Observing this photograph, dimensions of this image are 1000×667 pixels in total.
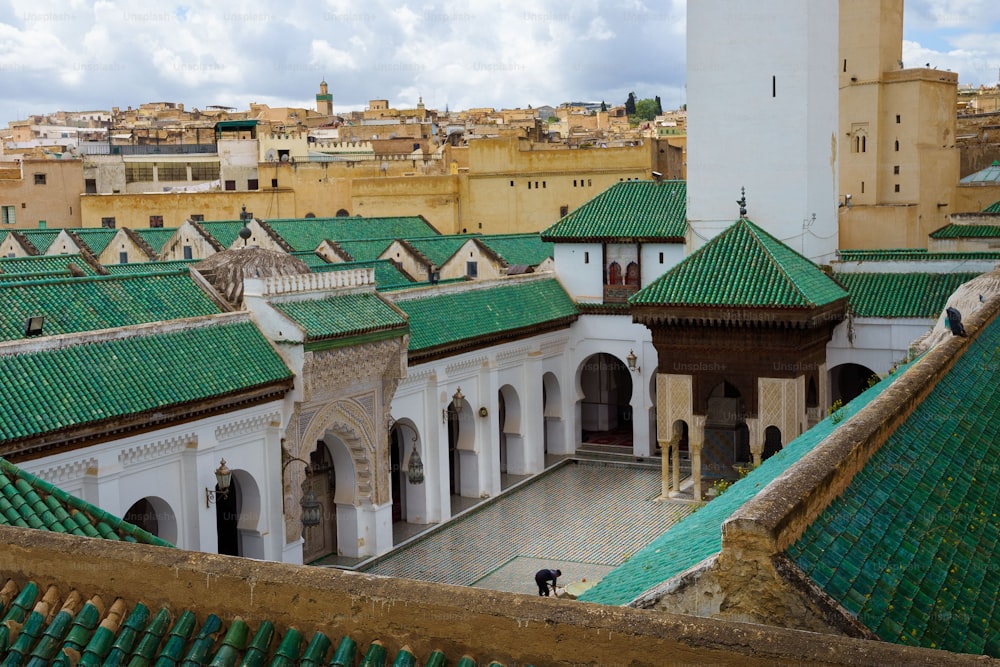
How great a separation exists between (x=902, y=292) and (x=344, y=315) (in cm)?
928

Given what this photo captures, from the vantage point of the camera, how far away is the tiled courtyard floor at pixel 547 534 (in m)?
15.4

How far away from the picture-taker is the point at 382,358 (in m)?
15.8

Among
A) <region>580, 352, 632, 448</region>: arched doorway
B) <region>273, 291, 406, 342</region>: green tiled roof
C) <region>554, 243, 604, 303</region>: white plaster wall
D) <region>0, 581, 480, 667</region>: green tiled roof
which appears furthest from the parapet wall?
<region>580, 352, 632, 448</region>: arched doorway

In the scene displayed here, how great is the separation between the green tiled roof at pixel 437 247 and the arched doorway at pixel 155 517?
12.4m

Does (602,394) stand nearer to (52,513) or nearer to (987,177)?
(987,177)

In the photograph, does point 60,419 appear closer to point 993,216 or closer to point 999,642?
point 999,642

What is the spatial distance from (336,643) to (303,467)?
10.8m

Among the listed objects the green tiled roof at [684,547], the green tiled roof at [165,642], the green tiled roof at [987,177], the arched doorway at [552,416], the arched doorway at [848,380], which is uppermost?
the green tiled roof at [987,177]

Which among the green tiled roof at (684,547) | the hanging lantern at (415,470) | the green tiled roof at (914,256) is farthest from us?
the green tiled roof at (914,256)

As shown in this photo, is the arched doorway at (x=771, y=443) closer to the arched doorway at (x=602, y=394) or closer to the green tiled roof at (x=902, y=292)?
the green tiled roof at (x=902, y=292)

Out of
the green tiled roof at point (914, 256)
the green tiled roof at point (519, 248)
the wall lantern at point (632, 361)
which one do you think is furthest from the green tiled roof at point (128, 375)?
the green tiled roof at point (519, 248)

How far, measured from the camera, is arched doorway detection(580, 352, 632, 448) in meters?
23.3

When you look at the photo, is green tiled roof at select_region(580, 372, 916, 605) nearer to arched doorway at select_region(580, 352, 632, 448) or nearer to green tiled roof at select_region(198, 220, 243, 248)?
arched doorway at select_region(580, 352, 632, 448)

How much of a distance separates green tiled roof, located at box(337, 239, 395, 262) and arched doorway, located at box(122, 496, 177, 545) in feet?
43.7
